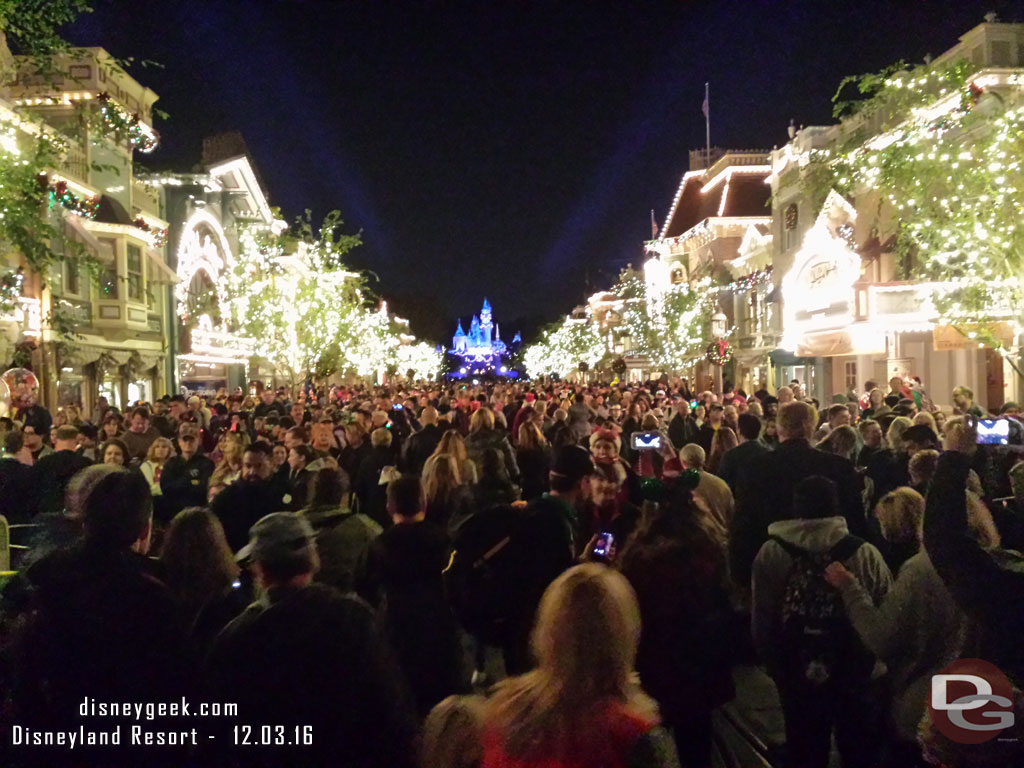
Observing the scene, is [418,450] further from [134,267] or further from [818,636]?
[134,267]

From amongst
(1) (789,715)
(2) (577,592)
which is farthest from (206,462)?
(2) (577,592)

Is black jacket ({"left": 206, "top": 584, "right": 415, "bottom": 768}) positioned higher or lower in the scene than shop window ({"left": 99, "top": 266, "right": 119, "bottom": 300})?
lower

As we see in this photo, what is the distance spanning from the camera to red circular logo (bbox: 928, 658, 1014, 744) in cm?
327

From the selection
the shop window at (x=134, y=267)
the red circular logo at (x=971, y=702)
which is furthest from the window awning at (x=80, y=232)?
the red circular logo at (x=971, y=702)

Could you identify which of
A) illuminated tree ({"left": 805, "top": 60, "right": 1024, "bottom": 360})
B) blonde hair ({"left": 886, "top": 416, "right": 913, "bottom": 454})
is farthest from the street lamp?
blonde hair ({"left": 886, "top": 416, "right": 913, "bottom": 454})

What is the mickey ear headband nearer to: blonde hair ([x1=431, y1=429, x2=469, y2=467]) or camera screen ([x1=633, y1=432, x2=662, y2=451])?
camera screen ([x1=633, y1=432, x2=662, y2=451])

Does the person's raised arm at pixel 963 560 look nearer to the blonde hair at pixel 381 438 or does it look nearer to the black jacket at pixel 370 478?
the black jacket at pixel 370 478

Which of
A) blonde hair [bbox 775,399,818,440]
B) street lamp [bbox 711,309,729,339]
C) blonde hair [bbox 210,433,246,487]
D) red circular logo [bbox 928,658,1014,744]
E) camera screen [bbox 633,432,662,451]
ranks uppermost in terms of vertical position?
street lamp [bbox 711,309,729,339]

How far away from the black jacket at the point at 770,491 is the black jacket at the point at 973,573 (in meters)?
1.98

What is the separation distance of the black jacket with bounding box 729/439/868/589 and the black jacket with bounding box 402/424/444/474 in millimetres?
5655

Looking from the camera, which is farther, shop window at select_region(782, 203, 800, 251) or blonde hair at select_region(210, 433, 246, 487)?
shop window at select_region(782, 203, 800, 251)

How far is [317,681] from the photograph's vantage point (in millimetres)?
3189

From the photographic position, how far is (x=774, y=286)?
3616 centimetres

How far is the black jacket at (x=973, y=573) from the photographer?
11.8 feet
